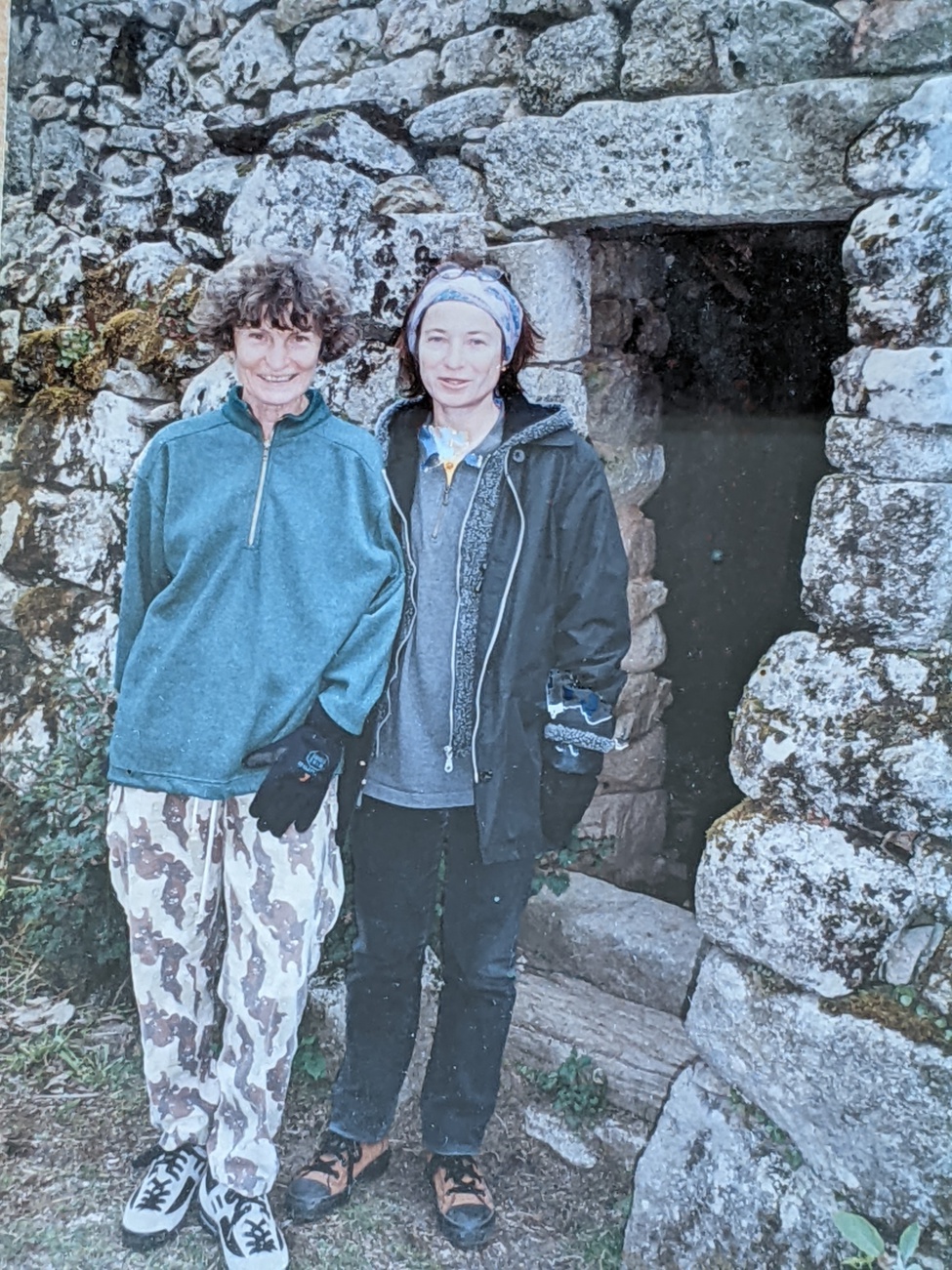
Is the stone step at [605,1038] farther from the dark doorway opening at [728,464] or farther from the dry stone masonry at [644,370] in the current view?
the dark doorway opening at [728,464]

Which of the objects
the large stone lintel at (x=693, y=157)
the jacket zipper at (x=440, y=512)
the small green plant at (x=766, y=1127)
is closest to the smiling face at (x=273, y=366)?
the jacket zipper at (x=440, y=512)

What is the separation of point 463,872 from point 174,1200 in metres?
0.74

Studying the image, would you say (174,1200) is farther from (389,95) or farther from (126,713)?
(389,95)

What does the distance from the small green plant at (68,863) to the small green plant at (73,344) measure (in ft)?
2.01

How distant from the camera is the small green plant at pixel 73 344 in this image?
2182mm

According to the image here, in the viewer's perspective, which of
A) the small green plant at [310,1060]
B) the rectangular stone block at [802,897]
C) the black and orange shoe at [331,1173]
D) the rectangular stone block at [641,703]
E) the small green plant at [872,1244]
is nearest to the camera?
the small green plant at [872,1244]

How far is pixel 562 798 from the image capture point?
76.6 inches

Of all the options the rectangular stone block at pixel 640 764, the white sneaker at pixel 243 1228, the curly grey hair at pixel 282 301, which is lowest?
the white sneaker at pixel 243 1228

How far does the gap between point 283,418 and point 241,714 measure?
1.60 ft

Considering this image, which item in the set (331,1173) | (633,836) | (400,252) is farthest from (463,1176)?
(400,252)

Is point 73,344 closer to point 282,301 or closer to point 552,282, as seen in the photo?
point 282,301

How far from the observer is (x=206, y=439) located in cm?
190

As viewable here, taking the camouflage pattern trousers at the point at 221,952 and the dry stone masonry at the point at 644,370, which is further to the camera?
the camouflage pattern trousers at the point at 221,952

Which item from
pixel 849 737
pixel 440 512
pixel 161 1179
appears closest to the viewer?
pixel 849 737
